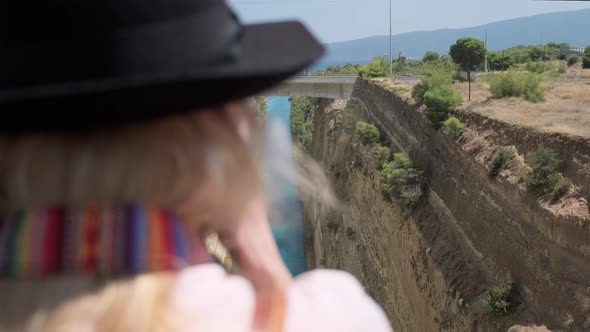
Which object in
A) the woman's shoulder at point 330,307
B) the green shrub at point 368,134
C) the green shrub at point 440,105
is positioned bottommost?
the green shrub at point 368,134

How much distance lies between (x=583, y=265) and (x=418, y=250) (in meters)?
7.12

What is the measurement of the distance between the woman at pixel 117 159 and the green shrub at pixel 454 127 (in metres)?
17.4

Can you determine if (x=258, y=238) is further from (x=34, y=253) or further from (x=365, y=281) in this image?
(x=365, y=281)

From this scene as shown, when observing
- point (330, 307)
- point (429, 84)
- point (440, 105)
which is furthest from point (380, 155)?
point (330, 307)

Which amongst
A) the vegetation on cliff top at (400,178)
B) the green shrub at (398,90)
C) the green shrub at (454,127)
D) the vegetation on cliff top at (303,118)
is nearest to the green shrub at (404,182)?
the vegetation on cliff top at (400,178)

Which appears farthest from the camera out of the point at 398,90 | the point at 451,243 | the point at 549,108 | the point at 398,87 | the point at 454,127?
the point at 398,87

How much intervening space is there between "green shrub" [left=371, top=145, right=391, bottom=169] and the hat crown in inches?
906

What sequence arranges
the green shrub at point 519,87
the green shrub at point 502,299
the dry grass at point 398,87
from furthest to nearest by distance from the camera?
the dry grass at point 398,87, the green shrub at point 519,87, the green shrub at point 502,299

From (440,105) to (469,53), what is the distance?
13573 millimetres

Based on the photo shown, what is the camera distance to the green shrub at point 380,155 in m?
23.9

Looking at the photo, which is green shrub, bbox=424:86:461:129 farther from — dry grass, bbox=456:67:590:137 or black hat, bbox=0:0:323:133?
black hat, bbox=0:0:323:133

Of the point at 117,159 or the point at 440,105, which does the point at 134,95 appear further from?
the point at 440,105

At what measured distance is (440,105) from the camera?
19.5m

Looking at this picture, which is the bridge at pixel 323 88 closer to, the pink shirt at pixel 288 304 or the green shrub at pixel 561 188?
the green shrub at pixel 561 188
